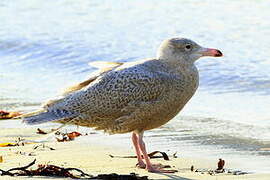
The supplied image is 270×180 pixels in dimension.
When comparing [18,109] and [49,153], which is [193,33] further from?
[49,153]

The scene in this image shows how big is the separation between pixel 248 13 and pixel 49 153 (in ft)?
31.3

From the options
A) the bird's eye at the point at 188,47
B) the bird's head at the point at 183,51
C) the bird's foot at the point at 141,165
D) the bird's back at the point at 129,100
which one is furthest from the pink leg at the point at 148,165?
the bird's eye at the point at 188,47

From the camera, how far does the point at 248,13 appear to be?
58.5ft

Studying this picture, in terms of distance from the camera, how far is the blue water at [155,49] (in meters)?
10.3

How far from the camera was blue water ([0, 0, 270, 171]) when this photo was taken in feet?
33.8

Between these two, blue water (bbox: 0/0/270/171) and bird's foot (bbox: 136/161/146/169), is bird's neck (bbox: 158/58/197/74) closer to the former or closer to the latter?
blue water (bbox: 0/0/270/171)

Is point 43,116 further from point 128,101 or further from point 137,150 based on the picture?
point 137,150

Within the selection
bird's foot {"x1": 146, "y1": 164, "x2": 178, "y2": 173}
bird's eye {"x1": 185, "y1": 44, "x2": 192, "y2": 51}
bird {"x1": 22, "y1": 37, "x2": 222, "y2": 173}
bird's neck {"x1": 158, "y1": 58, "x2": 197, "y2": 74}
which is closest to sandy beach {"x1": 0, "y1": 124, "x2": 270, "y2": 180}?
bird's foot {"x1": 146, "y1": 164, "x2": 178, "y2": 173}

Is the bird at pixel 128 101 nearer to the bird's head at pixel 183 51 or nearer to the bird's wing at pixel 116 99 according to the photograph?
the bird's wing at pixel 116 99

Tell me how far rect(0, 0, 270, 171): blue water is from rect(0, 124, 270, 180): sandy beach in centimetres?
46

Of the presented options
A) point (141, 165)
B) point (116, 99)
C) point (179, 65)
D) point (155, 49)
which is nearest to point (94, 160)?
point (141, 165)

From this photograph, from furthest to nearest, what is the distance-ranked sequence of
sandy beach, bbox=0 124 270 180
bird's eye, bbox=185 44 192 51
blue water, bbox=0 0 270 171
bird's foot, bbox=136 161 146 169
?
1. blue water, bbox=0 0 270 171
2. bird's eye, bbox=185 44 192 51
3. bird's foot, bbox=136 161 146 169
4. sandy beach, bbox=0 124 270 180

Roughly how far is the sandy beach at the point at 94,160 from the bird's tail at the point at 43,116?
387mm

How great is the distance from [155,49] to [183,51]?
620 cm
